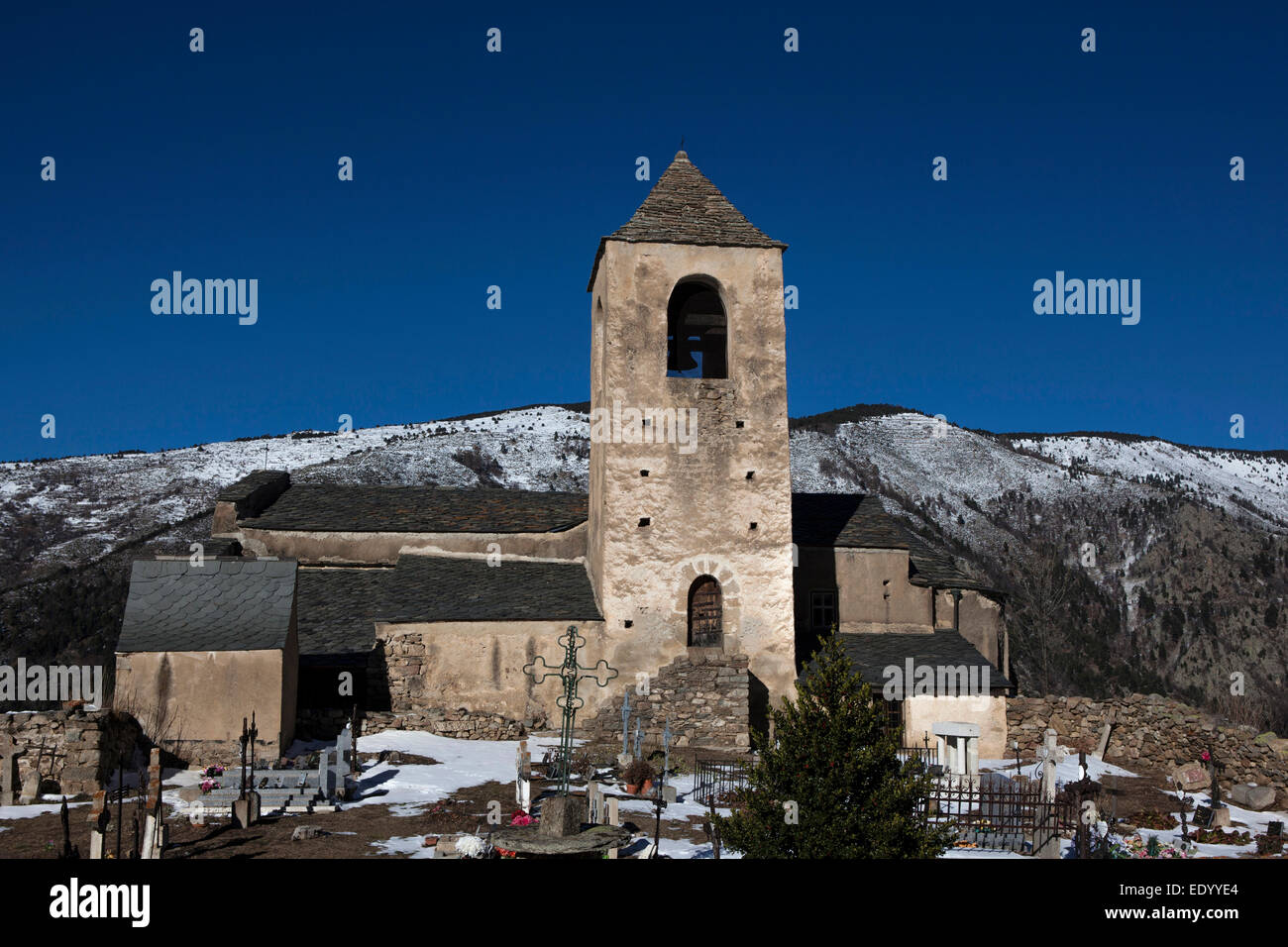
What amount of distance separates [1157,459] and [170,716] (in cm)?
14253

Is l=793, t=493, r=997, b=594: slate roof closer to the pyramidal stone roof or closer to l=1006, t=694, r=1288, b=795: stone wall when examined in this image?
l=1006, t=694, r=1288, b=795: stone wall

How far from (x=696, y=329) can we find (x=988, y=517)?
85.9m

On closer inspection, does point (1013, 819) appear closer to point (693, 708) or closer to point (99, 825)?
point (693, 708)

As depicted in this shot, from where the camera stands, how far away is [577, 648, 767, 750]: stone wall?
2319cm

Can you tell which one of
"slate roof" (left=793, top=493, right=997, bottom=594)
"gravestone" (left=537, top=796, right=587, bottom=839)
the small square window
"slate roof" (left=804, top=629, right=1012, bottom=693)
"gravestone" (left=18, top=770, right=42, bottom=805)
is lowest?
"gravestone" (left=18, top=770, right=42, bottom=805)

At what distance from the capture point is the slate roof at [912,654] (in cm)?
2589

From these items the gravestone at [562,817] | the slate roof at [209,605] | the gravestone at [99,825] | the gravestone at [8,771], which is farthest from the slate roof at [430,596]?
the gravestone at [99,825]

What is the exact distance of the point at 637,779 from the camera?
1886cm

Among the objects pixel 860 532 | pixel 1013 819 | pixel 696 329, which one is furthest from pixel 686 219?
pixel 1013 819

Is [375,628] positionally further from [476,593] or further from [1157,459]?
[1157,459]

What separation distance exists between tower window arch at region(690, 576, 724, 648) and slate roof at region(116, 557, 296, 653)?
877 cm

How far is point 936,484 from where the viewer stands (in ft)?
370

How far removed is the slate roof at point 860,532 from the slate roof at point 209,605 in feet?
46.6

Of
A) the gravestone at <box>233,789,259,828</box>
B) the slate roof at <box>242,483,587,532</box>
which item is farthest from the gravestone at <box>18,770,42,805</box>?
the slate roof at <box>242,483,587,532</box>
